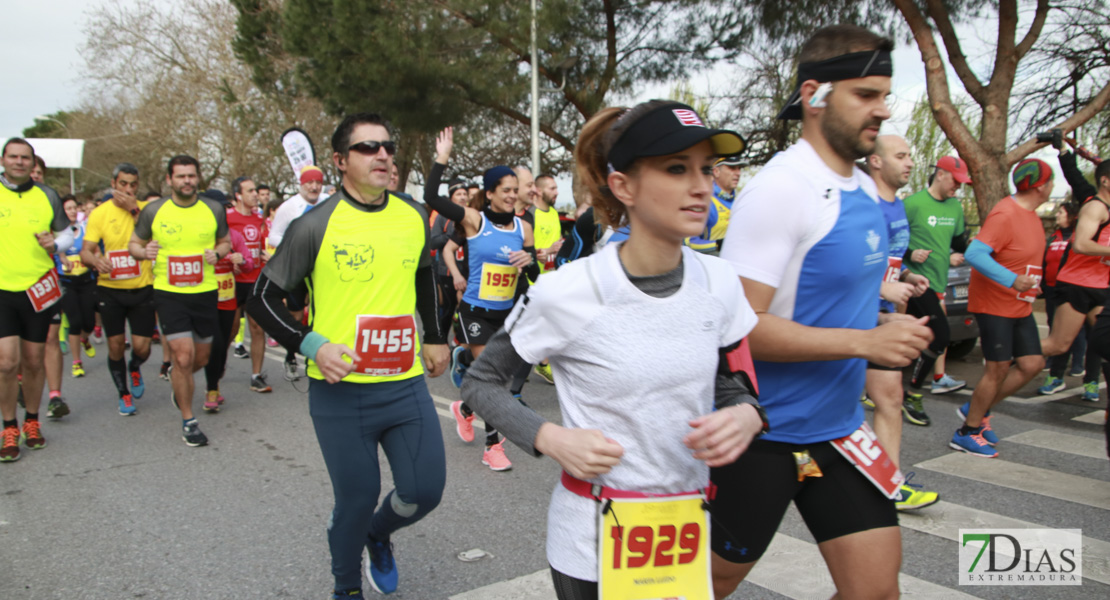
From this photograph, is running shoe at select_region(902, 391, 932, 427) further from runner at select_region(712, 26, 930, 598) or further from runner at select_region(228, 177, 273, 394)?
runner at select_region(228, 177, 273, 394)

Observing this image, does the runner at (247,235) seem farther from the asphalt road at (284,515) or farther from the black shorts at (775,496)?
the black shorts at (775,496)

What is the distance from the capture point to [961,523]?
427cm

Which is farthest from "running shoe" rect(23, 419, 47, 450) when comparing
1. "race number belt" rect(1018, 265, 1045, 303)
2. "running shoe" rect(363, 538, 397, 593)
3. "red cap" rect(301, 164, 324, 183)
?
"race number belt" rect(1018, 265, 1045, 303)

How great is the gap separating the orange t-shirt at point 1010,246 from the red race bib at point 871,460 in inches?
154

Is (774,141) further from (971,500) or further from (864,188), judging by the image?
(864,188)

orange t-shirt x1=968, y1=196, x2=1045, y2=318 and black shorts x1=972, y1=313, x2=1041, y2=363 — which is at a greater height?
orange t-shirt x1=968, y1=196, x2=1045, y2=318

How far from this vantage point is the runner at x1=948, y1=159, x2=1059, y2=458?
5473 mm

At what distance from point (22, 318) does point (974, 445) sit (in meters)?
6.76

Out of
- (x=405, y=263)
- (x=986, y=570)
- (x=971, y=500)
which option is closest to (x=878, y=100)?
(x=405, y=263)

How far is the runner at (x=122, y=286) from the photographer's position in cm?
716

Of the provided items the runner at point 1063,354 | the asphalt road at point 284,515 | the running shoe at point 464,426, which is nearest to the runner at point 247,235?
the asphalt road at point 284,515

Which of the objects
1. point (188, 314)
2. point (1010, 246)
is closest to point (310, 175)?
point (188, 314)

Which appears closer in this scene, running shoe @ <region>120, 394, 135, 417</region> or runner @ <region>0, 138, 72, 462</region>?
runner @ <region>0, 138, 72, 462</region>

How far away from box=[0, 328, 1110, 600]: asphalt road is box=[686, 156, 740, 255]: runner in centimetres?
195
